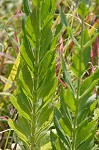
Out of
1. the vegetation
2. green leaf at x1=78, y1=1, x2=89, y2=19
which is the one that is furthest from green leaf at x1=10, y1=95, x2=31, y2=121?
green leaf at x1=78, y1=1, x2=89, y2=19

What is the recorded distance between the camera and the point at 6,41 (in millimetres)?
1491

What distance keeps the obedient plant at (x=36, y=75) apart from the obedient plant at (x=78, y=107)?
3cm

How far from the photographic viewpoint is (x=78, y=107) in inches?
14.8

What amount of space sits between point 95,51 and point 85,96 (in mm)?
739

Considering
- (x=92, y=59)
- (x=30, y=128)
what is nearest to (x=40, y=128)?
(x=30, y=128)

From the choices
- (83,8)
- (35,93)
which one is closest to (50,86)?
(35,93)

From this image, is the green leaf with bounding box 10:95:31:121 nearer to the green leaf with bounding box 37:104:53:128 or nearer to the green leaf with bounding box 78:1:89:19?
the green leaf with bounding box 37:104:53:128

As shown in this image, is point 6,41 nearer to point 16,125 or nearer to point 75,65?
point 16,125

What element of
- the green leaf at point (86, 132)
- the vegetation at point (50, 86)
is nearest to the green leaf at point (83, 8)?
the vegetation at point (50, 86)

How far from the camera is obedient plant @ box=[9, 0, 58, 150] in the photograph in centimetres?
39

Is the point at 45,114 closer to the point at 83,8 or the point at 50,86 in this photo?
the point at 50,86

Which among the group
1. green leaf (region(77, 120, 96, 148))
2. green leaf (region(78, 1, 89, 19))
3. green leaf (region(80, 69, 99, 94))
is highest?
green leaf (region(78, 1, 89, 19))

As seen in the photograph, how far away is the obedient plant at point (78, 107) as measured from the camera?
34 cm

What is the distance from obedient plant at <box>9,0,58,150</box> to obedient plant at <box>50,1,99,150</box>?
0.11 feet
